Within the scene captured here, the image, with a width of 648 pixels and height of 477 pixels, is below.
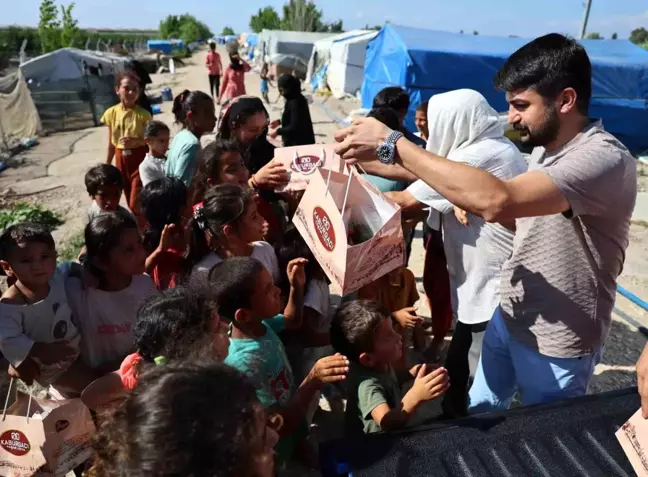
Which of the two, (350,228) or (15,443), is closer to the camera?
(15,443)

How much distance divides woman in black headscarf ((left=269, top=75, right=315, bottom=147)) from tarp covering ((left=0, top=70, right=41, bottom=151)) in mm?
7480

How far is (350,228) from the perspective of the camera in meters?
1.95

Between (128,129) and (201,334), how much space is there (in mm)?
3730

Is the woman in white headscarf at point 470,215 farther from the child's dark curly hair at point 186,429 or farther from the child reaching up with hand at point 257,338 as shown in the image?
the child's dark curly hair at point 186,429

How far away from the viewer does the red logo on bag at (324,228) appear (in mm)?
1731

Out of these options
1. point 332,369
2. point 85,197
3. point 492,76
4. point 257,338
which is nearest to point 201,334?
point 257,338

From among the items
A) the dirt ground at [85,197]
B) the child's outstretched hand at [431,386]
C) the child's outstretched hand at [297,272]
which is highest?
the child's outstretched hand at [297,272]

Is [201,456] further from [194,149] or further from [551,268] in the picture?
[194,149]

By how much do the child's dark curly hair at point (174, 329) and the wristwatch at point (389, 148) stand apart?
2.79 feet

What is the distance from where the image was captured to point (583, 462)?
1.31 meters

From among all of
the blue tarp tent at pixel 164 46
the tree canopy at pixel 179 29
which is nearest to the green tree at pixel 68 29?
the blue tarp tent at pixel 164 46

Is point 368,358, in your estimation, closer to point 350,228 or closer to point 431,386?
point 431,386

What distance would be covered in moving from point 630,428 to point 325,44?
23.0 meters

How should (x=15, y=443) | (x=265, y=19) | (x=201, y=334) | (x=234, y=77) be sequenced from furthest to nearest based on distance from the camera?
(x=265, y=19) → (x=234, y=77) → (x=201, y=334) → (x=15, y=443)
